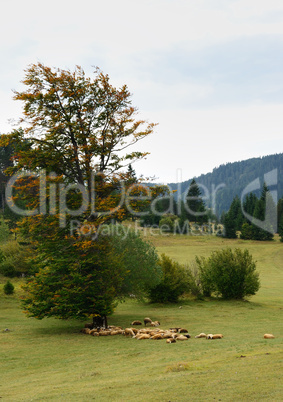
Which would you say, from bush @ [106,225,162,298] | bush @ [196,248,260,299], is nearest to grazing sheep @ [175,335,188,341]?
bush @ [106,225,162,298]

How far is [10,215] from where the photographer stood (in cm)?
7462

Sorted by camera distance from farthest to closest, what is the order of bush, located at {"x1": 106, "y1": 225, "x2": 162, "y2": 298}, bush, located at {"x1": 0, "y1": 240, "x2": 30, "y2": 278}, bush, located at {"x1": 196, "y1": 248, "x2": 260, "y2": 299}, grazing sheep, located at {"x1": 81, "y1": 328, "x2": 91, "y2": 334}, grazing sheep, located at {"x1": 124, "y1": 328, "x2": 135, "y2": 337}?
bush, located at {"x1": 0, "y1": 240, "x2": 30, "y2": 278} → bush, located at {"x1": 196, "y1": 248, "x2": 260, "y2": 299} → bush, located at {"x1": 106, "y1": 225, "x2": 162, "y2": 298} → grazing sheep, located at {"x1": 81, "y1": 328, "x2": 91, "y2": 334} → grazing sheep, located at {"x1": 124, "y1": 328, "x2": 135, "y2": 337}

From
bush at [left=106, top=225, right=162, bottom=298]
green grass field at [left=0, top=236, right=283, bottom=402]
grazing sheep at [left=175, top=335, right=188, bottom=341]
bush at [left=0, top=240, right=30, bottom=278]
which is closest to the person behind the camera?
green grass field at [left=0, top=236, right=283, bottom=402]

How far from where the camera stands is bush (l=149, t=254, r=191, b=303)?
35688mm

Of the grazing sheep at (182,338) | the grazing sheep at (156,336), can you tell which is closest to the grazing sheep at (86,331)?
the grazing sheep at (156,336)

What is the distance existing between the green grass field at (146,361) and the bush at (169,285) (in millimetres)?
5990

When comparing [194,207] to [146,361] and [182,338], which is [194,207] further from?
[146,361]

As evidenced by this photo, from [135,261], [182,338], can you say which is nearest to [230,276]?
[135,261]

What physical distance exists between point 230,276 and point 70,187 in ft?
65.6

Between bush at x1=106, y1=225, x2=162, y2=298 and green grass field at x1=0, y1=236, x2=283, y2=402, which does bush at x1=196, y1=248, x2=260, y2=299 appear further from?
green grass field at x1=0, y1=236, x2=283, y2=402

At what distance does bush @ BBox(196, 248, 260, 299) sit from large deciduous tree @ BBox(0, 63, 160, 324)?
16020 mm

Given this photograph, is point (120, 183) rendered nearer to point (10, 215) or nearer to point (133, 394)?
point (133, 394)

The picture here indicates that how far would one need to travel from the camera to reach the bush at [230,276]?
120 ft

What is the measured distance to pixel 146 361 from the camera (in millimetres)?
Answer: 13523
